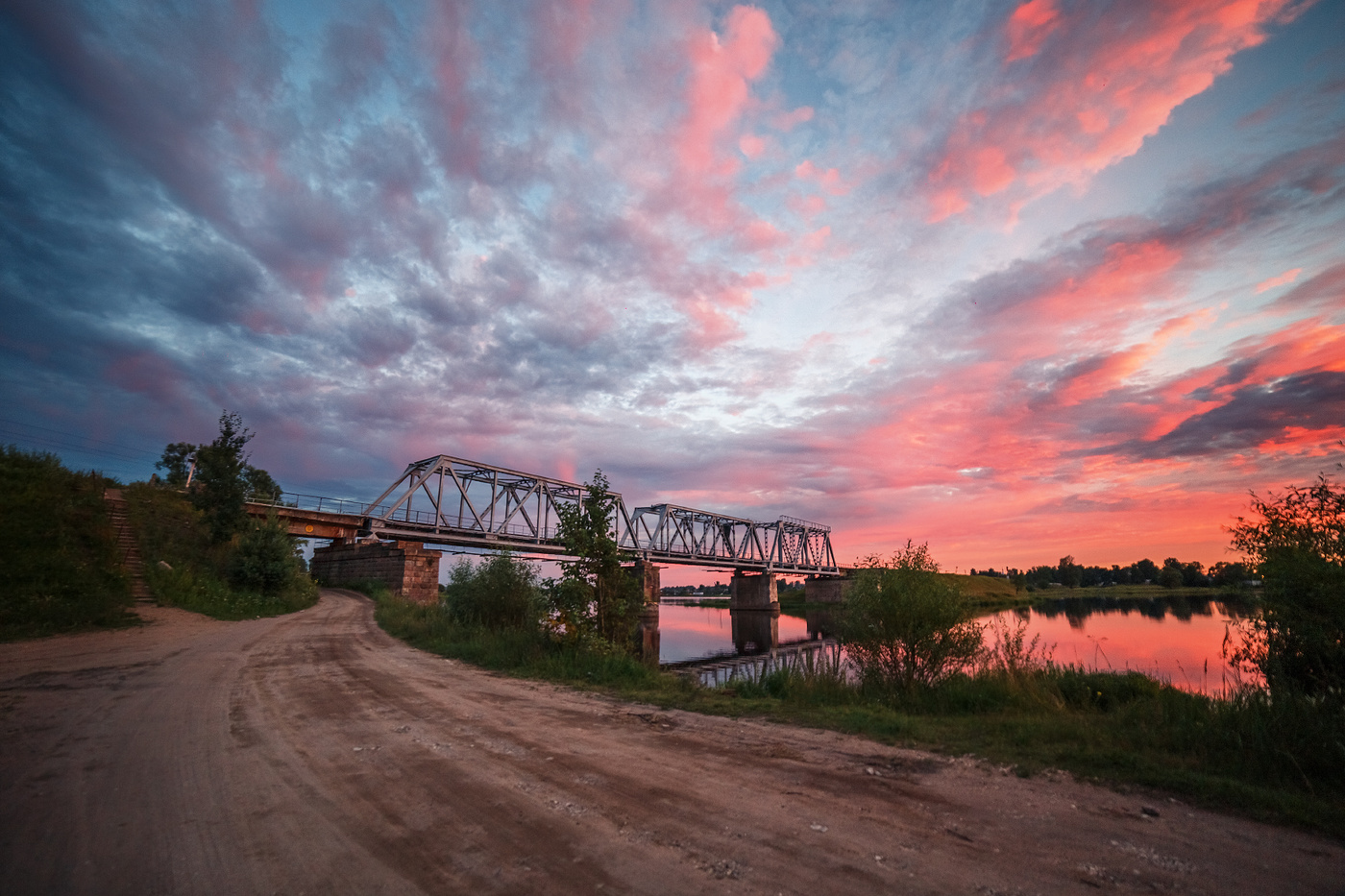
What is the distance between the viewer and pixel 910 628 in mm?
11828

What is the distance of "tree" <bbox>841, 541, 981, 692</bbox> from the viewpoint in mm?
11555

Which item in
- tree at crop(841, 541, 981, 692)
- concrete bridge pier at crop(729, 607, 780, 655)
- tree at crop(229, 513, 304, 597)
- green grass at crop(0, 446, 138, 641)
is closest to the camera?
tree at crop(841, 541, 981, 692)

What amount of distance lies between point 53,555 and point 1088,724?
32383mm

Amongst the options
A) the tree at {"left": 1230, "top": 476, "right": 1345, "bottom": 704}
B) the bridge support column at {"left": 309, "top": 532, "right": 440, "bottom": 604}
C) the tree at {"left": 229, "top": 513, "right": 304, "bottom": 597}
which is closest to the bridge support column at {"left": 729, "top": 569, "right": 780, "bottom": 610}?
the bridge support column at {"left": 309, "top": 532, "right": 440, "bottom": 604}

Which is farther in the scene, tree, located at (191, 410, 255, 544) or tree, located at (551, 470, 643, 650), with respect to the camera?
tree, located at (191, 410, 255, 544)

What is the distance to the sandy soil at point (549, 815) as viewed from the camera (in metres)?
4.02

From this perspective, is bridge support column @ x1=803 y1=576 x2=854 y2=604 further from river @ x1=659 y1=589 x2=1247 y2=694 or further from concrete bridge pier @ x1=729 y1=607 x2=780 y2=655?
river @ x1=659 y1=589 x2=1247 y2=694

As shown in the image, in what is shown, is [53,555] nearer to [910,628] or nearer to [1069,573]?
[910,628]

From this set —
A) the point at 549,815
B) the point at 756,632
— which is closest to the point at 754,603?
the point at 756,632

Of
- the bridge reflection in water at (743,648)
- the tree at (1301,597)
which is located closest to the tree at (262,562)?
the bridge reflection in water at (743,648)

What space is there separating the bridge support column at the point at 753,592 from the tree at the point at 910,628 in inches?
2911

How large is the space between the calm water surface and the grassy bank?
1415mm

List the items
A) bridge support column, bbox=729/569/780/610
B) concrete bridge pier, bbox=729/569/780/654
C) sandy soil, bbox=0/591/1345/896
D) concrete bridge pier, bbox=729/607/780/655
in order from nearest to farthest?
1. sandy soil, bbox=0/591/1345/896
2. concrete bridge pier, bbox=729/607/780/655
3. concrete bridge pier, bbox=729/569/780/654
4. bridge support column, bbox=729/569/780/610

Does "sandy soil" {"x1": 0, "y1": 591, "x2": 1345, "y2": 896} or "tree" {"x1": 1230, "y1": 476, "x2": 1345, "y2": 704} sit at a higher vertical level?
"tree" {"x1": 1230, "y1": 476, "x2": 1345, "y2": 704}
